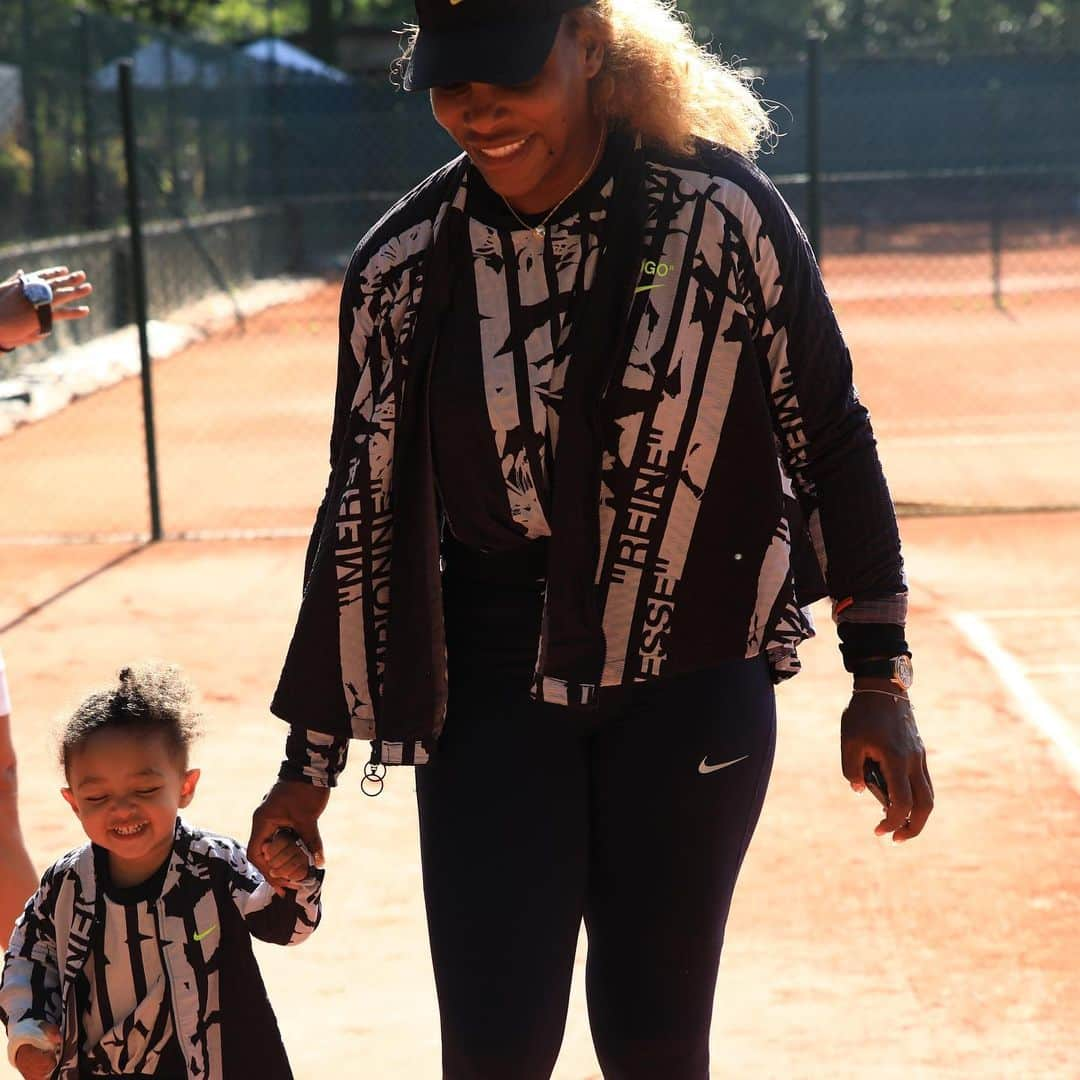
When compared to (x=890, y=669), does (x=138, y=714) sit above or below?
below

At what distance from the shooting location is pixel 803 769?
19.6 feet

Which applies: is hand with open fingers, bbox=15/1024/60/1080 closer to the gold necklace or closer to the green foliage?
the gold necklace

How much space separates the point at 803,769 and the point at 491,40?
387 centimetres

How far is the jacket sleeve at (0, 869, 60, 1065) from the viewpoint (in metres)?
2.89

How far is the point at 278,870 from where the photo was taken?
272 cm

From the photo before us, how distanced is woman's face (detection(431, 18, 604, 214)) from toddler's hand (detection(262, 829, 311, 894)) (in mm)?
966

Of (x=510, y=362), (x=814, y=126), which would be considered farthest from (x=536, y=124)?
(x=814, y=126)

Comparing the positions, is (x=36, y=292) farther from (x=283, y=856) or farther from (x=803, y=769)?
(x=803, y=769)

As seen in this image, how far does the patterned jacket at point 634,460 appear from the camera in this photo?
8.20 ft

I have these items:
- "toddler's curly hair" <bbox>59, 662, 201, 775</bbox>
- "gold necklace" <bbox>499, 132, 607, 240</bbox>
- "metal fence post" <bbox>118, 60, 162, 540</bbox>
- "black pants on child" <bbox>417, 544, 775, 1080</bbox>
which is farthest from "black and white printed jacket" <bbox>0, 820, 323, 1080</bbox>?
"metal fence post" <bbox>118, 60, 162, 540</bbox>

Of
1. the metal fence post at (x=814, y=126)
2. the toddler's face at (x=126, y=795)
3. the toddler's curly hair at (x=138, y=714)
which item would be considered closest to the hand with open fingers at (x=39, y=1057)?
the toddler's face at (x=126, y=795)

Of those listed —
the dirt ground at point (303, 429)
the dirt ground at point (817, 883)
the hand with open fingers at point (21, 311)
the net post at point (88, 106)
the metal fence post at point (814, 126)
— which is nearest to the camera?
the hand with open fingers at point (21, 311)

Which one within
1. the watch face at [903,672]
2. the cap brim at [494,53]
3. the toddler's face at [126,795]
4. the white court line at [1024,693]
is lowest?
the white court line at [1024,693]

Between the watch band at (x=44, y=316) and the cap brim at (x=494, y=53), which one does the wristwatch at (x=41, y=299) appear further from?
the cap brim at (x=494, y=53)
